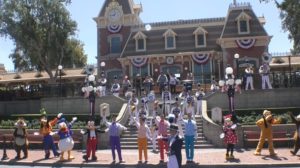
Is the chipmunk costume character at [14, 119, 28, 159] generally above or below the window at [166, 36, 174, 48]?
below

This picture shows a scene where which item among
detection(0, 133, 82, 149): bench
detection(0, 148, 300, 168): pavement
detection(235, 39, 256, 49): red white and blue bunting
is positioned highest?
detection(235, 39, 256, 49): red white and blue bunting

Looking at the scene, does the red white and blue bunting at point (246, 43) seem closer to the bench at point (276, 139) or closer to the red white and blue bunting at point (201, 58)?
the red white and blue bunting at point (201, 58)

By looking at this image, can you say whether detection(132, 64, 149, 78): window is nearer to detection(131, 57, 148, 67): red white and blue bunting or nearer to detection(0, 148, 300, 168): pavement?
detection(131, 57, 148, 67): red white and blue bunting

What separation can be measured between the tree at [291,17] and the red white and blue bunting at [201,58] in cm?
710

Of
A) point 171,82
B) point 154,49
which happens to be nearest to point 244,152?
point 171,82

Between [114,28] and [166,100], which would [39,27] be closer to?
[114,28]

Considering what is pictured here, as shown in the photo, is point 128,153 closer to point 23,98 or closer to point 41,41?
point 23,98

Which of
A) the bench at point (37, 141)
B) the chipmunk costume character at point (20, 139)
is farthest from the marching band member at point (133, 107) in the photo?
the chipmunk costume character at point (20, 139)

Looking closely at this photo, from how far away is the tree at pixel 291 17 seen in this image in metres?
23.1

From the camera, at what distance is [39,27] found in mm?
39562

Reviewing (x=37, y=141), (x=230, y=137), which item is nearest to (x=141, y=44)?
(x=37, y=141)

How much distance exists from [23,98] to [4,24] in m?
10.2

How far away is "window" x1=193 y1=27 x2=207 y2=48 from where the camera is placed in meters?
37.3

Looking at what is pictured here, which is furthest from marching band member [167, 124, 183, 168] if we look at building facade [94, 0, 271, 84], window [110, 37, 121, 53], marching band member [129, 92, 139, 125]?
window [110, 37, 121, 53]
